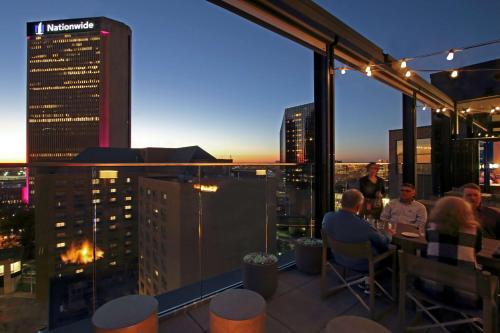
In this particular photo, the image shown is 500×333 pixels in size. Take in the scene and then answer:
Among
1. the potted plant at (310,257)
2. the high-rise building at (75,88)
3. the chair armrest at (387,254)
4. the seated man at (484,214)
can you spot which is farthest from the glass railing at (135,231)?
the high-rise building at (75,88)

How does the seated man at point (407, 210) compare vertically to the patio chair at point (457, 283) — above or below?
above

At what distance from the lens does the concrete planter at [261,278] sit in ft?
8.41

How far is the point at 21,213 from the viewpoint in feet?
5.64

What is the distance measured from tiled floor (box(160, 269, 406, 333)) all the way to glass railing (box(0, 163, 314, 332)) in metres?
0.21

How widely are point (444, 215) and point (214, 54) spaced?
1058cm

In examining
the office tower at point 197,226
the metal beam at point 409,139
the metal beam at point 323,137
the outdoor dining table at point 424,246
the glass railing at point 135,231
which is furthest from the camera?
the metal beam at point 409,139

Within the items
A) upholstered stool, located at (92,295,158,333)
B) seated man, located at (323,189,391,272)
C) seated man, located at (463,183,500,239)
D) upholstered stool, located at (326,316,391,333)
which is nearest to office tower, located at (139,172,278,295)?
upholstered stool, located at (92,295,158,333)

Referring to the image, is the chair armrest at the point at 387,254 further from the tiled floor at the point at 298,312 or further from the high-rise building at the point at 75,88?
the high-rise building at the point at 75,88

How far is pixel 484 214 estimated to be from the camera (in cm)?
295

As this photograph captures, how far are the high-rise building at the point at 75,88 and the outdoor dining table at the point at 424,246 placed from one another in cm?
5660

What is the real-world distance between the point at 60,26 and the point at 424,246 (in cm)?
7568

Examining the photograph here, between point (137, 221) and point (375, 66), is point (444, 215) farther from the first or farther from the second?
point (375, 66)

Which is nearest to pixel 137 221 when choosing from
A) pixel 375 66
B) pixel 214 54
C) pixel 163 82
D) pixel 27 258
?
pixel 27 258

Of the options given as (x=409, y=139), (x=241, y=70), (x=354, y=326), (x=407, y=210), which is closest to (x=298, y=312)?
(x=354, y=326)
